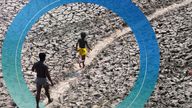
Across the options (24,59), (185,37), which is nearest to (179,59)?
(185,37)

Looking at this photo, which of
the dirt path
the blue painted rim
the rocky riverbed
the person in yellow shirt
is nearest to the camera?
the blue painted rim

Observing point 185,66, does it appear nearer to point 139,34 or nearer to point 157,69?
point 157,69

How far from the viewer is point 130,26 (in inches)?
967

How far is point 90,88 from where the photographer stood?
2041 centimetres

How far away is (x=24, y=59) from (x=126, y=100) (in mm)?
6422

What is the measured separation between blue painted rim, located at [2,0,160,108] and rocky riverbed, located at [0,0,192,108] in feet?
A: 1.26

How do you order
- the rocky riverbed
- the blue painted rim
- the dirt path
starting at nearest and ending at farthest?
the blue painted rim < the rocky riverbed < the dirt path

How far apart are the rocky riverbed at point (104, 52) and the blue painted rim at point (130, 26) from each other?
38cm

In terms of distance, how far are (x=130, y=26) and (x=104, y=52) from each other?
9.06 ft

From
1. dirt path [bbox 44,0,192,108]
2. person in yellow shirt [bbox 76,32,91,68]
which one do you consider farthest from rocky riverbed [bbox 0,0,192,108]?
person in yellow shirt [bbox 76,32,91,68]

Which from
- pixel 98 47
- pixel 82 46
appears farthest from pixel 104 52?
pixel 82 46

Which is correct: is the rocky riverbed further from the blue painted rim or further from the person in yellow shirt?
the person in yellow shirt

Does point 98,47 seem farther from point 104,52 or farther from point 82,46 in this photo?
point 82,46

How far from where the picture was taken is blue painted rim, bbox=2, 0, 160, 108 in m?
19.5
